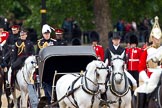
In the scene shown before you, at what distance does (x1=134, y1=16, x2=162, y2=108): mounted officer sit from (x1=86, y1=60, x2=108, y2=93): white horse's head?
35.3 inches

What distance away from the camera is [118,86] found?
16.0 metres

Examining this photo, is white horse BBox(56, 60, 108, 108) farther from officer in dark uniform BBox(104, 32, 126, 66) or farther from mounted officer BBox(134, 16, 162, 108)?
officer in dark uniform BBox(104, 32, 126, 66)

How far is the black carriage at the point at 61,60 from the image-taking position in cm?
1653

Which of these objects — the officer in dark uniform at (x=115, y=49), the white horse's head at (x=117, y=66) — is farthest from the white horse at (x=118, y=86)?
the officer in dark uniform at (x=115, y=49)

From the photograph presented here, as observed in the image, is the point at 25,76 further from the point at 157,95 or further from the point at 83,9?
the point at 83,9

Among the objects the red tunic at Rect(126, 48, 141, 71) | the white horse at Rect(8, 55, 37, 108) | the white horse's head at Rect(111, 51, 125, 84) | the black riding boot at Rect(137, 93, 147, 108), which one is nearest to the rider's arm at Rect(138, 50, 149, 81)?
the black riding boot at Rect(137, 93, 147, 108)

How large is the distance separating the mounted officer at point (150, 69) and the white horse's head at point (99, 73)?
0.90 m

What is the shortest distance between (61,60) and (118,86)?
158cm

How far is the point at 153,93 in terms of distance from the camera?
13.5 metres

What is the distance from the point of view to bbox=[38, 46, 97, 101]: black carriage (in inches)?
651

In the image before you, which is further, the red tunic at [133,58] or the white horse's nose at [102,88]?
the red tunic at [133,58]

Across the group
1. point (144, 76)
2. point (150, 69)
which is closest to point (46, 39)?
point (150, 69)

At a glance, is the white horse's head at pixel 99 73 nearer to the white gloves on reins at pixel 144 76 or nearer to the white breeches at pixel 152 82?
the white gloves on reins at pixel 144 76

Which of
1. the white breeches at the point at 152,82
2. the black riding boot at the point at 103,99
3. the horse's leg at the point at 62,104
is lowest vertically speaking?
the horse's leg at the point at 62,104
